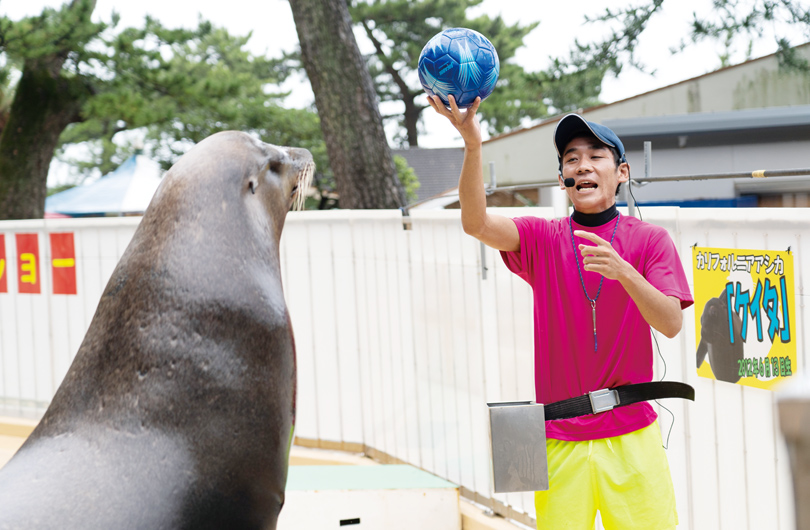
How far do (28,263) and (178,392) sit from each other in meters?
6.15

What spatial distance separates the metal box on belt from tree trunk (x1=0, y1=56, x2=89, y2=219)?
12678 millimetres

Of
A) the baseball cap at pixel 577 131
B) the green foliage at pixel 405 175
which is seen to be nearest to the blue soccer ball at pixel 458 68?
the baseball cap at pixel 577 131

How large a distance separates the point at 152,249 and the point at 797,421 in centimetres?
202

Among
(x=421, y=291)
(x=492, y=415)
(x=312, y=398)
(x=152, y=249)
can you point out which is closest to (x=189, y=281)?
(x=152, y=249)

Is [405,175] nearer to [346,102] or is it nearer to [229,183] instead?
[346,102]

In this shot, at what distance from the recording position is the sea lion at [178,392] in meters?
1.89

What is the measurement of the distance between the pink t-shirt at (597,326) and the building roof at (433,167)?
28.8 m

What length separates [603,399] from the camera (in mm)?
2344

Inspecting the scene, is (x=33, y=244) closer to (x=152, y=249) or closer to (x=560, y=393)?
(x=152, y=249)

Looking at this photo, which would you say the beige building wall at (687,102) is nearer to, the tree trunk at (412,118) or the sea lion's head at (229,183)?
the sea lion's head at (229,183)

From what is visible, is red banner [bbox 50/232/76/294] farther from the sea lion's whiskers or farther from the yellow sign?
the yellow sign

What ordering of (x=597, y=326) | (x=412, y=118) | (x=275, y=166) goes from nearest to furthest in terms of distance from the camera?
(x=597, y=326) < (x=275, y=166) < (x=412, y=118)

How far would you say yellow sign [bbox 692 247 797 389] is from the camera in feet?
9.57

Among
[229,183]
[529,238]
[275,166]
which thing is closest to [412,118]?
[275,166]
